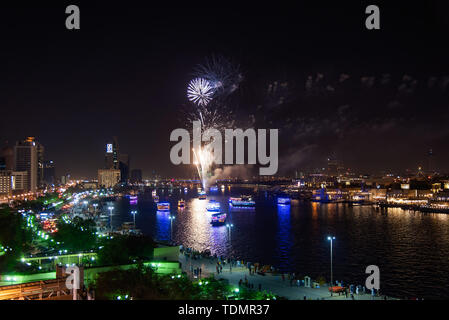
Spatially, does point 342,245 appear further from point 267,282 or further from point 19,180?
point 19,180

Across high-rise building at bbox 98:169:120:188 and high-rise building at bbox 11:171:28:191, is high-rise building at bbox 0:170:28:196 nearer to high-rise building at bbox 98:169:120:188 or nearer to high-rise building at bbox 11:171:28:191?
high-rise building at bbox 11:171:28:191

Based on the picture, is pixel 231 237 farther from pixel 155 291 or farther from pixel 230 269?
pixel 155 291

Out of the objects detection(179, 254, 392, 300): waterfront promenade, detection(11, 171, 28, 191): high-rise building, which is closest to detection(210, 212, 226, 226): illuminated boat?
detection(179, 254, 392, 300): waterfront promenade

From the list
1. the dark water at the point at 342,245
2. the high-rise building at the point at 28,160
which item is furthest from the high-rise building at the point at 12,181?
the dark water at the point at 342,245

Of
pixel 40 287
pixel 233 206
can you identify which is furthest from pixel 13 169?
pixel 40 287

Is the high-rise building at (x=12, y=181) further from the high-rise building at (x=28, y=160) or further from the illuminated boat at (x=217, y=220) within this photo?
the illuminated boat at (x=217, y=220)

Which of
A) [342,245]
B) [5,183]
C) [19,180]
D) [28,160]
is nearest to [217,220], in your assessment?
[342,245]
